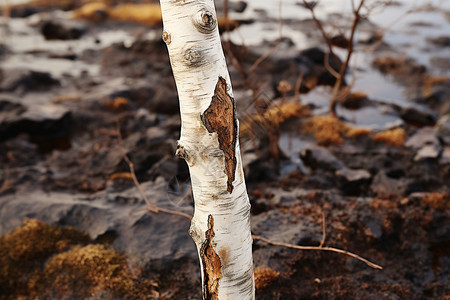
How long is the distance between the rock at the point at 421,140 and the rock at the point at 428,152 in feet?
0.65

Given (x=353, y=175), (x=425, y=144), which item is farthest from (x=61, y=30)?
(x=425, y=144)

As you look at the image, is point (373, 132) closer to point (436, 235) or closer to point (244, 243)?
point (436, 235)

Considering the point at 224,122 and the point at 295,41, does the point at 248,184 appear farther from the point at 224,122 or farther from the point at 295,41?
the point at 295,41

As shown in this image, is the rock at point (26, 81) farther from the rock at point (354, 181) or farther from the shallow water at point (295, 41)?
the rock at point (354, 181)

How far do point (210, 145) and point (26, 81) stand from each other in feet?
32.7

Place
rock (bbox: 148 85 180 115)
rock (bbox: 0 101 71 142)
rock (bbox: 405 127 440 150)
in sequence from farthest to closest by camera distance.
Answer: rock (bbox: 148 85 180 115), rock (bbox: 0 101 71 142), rock (bbox: 405 127 440 150)

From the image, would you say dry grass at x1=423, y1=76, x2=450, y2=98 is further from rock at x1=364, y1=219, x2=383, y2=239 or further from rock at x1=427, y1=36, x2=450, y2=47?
rock at x1=364, y1=219, x2=383, y2=239

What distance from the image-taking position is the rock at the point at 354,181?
5.57 meters

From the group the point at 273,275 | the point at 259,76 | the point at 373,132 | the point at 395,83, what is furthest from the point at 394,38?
the point at 273,275

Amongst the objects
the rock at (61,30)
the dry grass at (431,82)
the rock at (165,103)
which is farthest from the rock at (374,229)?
the rock at (61,30)

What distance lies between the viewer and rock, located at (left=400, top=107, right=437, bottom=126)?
8562mm

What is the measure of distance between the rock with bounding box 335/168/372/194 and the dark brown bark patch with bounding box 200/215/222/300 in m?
3.68

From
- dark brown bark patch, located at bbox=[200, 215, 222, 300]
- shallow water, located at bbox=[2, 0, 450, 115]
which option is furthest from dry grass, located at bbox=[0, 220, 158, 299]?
shallow water, located at bbox=[2, 0, 450, 115]

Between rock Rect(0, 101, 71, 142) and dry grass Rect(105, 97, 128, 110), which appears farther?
dry grass Rect(105, 97, 128, 110)
